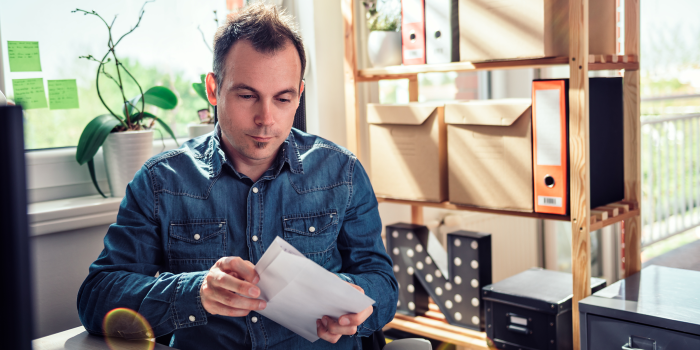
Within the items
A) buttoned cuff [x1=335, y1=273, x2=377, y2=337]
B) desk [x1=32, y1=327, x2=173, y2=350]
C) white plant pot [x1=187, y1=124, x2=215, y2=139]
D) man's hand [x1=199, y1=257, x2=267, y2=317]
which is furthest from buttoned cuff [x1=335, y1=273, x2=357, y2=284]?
white plant pot [x1=187, y1=124, x2=215, y2=139]

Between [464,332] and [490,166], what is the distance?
22.3 inches

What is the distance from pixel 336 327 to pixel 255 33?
0.57 meters

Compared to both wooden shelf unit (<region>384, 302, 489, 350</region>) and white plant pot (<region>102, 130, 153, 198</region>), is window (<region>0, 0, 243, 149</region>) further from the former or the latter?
wooden shelf unit (<region>384, 302, 489, 350</region>)

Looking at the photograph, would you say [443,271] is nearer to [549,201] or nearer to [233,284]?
[549,201]

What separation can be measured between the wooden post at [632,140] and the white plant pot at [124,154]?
1.44 m

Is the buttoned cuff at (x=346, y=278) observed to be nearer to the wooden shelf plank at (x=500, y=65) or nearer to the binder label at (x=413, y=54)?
the wooden shelf plank at (x=500, y=65)

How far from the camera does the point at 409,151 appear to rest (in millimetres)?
1868

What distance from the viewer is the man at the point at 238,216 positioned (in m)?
1.02

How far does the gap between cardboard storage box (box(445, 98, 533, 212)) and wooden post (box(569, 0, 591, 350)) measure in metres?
0.13

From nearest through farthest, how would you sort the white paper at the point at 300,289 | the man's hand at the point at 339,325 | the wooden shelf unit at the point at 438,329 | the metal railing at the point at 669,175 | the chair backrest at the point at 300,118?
the white paper at the point at 300,289 < the man's hand at the point at 339,325 < the chair backrest at the point at 300,118 < the wooden shelf unit at the point at 438,329 < the metal railing at the point at 669,175

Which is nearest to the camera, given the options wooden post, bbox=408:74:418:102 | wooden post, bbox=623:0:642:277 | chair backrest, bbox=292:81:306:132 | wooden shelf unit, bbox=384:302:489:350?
chair backrest, bbox=292:81:306:132

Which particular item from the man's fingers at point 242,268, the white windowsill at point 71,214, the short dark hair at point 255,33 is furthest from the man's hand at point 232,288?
the white windowsill at point 71,214

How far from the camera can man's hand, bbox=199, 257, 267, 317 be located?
86 centimetres

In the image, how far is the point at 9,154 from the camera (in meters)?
0.38
